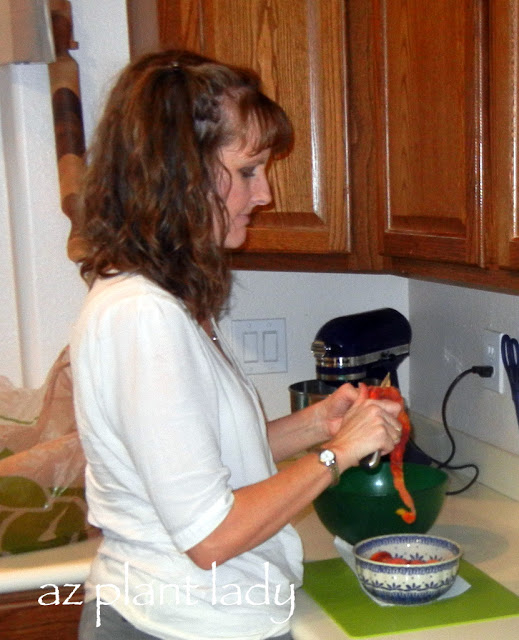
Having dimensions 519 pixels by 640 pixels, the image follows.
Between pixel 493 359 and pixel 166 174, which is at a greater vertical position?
pixel 166 174

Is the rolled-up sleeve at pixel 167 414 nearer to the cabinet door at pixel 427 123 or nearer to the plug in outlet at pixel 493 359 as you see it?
the cabinet door at pixel 427 123

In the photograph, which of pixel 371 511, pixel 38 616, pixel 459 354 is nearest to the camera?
pixel 371 511

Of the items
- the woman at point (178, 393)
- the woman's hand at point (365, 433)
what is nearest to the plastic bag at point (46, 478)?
the woman at point (178, 393)

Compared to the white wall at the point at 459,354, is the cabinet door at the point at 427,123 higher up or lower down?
higher up

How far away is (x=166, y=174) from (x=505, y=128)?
19.5 inches

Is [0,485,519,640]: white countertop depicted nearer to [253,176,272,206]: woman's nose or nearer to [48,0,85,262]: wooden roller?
[253,176,272,206]: woman's nose

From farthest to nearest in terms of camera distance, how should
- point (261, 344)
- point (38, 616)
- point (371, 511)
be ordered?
point (261, 344)
point (38, 616)
point (371, 511)

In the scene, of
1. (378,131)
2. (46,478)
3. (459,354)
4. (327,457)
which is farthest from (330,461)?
(459,354)

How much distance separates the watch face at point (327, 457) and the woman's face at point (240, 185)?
296 millimetres

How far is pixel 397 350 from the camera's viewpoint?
204 centimetres

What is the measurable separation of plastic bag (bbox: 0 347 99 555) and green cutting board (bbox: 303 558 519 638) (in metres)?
0.45

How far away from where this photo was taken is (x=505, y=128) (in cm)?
128

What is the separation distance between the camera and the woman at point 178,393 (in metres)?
1.04

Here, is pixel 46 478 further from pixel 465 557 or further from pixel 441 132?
pixel 441 132
